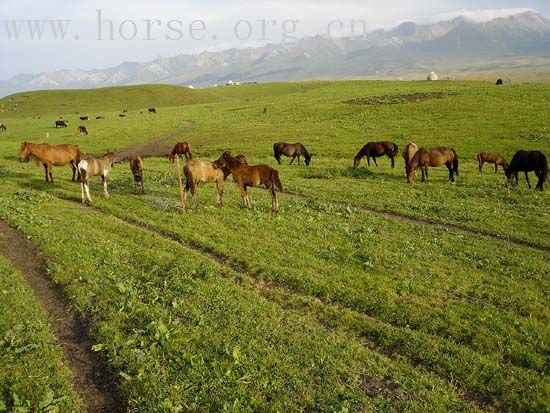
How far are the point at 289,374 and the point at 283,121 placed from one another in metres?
52.7

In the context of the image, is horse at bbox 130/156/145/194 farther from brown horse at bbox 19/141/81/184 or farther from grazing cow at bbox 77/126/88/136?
grazing cow at bbox 77/126/88/136

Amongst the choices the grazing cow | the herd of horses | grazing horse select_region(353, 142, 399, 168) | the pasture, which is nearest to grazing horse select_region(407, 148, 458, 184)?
the herd of horses

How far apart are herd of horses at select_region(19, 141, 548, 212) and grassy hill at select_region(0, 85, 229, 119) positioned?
75.4 m

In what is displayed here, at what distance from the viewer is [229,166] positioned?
61.2 feet

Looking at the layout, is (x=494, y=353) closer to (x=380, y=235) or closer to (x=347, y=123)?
(x=380, y=235)

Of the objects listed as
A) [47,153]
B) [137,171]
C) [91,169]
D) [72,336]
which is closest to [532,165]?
[137,171]

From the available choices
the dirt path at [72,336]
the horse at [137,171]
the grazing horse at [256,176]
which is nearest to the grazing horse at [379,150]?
the grazing horse at [256,176]

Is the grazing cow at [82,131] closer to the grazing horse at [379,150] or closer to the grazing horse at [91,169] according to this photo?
the grazing horse at [91,169]

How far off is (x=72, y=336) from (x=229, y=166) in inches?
428

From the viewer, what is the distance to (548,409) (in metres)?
7.00

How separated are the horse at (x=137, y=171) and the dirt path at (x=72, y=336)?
8.36 meters

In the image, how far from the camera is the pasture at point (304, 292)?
7.54 m

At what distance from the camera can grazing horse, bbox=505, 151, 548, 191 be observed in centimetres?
2261

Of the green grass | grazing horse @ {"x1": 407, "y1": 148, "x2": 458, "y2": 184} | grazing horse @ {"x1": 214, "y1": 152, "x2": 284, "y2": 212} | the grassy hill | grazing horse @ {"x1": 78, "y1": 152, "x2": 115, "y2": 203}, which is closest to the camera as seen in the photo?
the green grass
